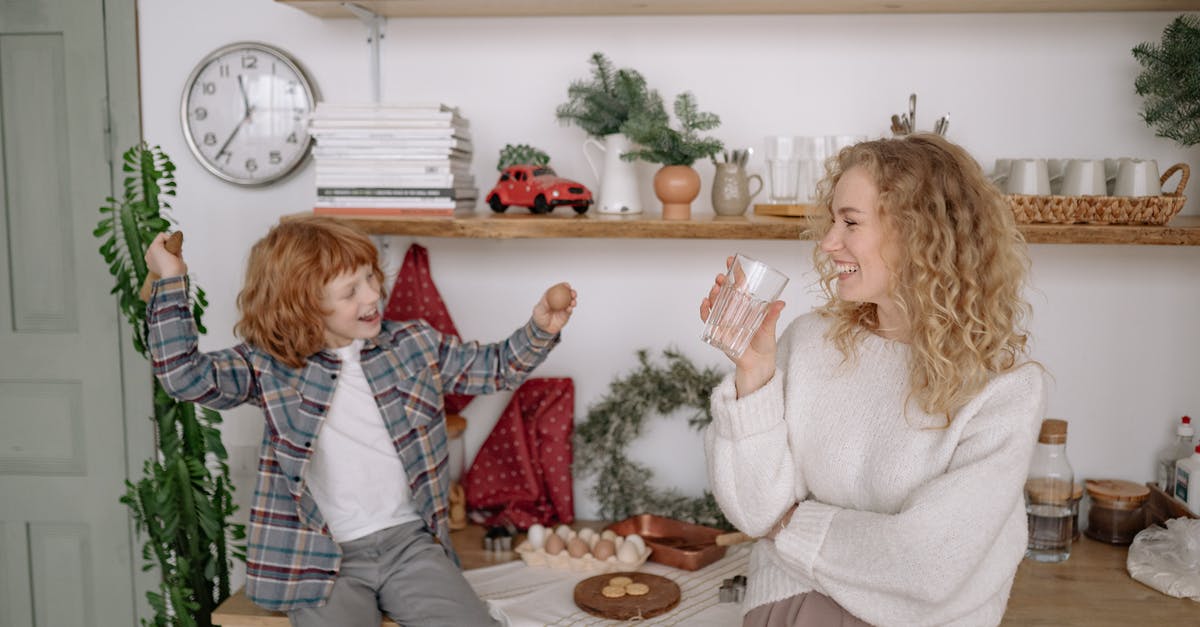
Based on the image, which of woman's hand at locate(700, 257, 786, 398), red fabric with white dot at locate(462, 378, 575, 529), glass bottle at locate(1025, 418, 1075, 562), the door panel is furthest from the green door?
glass bottle at locate(1025, 418, 1075, 562)

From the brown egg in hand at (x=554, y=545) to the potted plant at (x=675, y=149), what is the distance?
2.36 ft

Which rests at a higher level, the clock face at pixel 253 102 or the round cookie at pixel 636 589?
the clock face at pixel 253 102

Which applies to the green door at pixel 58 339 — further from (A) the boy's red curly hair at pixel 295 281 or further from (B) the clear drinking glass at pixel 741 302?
(B) the clear drinking glass at pixel 741 302

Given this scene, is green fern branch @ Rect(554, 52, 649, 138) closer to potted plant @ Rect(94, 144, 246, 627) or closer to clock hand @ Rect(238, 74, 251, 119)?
clock hand @ Rect(238, 74, 251, 119)

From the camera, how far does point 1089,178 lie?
2.05 m

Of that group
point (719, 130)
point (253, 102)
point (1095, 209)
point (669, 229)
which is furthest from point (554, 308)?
point (1095, 209)

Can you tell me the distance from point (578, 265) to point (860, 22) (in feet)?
2.74

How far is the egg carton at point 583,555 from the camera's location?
2.14 m

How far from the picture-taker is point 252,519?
6.40 ft

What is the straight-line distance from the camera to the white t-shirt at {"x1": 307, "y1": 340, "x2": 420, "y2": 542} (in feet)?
6.54

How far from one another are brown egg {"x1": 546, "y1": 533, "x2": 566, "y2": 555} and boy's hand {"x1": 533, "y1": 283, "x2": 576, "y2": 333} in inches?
18.7

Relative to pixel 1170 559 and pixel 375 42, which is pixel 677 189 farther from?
pixel 1170 559

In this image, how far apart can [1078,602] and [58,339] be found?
237 centimetres

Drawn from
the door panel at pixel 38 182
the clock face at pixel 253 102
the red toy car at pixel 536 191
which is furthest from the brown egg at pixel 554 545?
the door panel at pixel 38 182
